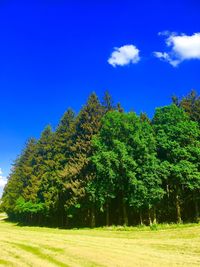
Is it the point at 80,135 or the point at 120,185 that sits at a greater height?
the point at 80,135

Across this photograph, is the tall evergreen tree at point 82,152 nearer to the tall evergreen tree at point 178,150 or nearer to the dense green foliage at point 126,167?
the dense green foliage at point 126,167

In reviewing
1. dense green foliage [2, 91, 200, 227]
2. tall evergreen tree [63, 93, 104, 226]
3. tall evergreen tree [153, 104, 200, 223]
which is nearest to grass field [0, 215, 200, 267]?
tall evergreen tree [153, 104, 200, 223]

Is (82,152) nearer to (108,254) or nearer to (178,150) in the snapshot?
(178,150)

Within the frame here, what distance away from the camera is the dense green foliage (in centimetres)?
4844

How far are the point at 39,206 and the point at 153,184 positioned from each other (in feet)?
77.7

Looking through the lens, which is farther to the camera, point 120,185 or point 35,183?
point 35,183

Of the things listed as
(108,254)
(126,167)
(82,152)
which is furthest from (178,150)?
(108,254)

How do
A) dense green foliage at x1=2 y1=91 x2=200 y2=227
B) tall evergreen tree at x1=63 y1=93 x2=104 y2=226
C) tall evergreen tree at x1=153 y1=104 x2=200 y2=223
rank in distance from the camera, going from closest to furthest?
tall evergreen tree at x1=153 y1=104 x2=200 y2=223 < dense green foliage at x1=2 y1=91 x2=200 y2=227 < tall evergreen tree at x1=63 y1=93 x2=104 y2=226

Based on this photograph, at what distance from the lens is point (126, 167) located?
48.3 meters

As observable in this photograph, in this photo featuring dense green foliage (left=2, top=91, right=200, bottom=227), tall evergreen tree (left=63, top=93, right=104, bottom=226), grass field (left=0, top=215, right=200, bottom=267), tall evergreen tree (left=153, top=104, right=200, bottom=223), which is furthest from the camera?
tall evergreen tree (left=63, top=93, right=104, bottom=226)

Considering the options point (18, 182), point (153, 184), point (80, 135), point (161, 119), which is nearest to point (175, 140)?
point (161, 119)

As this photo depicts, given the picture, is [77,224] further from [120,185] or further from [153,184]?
[153,184]

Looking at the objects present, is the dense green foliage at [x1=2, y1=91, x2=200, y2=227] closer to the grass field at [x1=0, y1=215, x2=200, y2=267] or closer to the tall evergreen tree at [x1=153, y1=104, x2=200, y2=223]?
the tall evergreen tree at [x1=153, y1=104, x2=200, y2=223]

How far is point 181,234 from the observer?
34156mm
